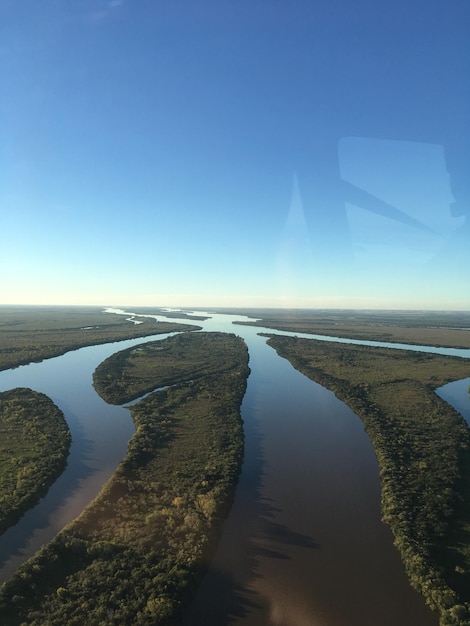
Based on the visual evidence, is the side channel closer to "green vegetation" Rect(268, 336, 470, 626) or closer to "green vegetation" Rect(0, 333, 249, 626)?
"green vegetation" Rect(0, 333, 249, 626)

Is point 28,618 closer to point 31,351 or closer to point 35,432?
point 35,432

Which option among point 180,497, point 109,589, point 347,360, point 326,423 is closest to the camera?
point 109,589

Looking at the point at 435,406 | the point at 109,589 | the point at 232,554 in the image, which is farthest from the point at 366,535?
the point at 435,406

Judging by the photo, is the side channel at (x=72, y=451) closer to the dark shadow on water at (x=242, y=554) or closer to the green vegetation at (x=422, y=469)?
the dark shadow on water at (x=242, y=554)

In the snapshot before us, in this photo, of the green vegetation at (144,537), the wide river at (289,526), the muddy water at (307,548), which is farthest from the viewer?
→ the wide river at (289,526)

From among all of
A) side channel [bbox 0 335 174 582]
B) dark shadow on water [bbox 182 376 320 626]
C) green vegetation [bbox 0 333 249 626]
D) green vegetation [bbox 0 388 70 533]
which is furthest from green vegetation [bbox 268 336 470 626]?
green vegetation [bbox 0 388 70 533]

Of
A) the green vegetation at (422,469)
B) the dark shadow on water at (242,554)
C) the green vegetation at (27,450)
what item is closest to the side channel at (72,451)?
the green vegetation at (27,450)

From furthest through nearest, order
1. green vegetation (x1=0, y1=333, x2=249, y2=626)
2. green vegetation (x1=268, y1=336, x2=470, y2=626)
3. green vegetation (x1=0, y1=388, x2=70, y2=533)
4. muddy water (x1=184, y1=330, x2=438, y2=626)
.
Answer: green vegetation (x1=0, y1=388, x2=70, y2=533) < green vegetation (x1=268, y1=336, x2=470, y2=626) < muddy water (x1=184, y1=330, x2=438, y2=626) < green vegetation (x1=0, y1=333, x2=249, y2=626)
